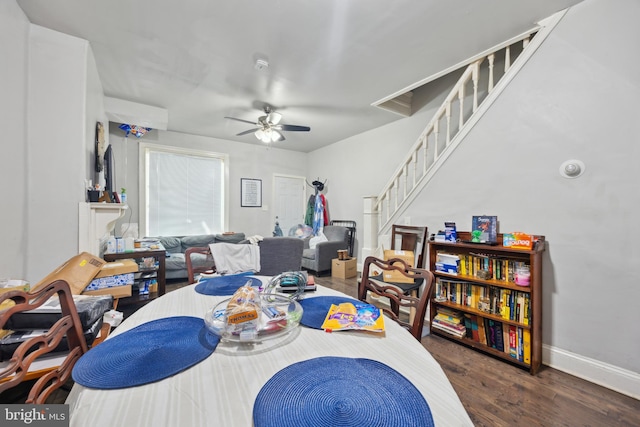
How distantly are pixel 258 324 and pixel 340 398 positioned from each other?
412 millimetres

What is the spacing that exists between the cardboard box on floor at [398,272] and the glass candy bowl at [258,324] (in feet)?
5.56

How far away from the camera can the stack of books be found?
89.7 inches

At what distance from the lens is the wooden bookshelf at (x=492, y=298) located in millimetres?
1887

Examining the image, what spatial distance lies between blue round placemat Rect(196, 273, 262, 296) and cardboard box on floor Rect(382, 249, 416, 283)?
150 cm

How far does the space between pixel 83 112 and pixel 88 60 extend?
1.77 ft

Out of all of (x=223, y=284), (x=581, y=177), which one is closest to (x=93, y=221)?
(x=223, y=284)

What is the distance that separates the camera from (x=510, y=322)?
197 cm

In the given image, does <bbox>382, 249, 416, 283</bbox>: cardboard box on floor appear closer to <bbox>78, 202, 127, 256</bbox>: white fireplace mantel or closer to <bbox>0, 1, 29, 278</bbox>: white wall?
<bbox>78, 202, 127, 256</bbox>: white fireplace mantel

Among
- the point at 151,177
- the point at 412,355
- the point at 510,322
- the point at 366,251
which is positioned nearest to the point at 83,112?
the point at 151,177

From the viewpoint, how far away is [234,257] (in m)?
1.99

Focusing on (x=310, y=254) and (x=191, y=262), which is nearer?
(x=191, y=262)

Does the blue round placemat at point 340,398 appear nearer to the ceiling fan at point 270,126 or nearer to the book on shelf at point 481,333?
the book on shelf at point 481,333

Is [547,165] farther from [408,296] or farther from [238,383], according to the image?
[238,383]

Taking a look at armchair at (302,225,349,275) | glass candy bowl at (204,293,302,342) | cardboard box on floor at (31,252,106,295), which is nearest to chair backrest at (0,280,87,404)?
glass candy bowl at (204,293,302,342)
